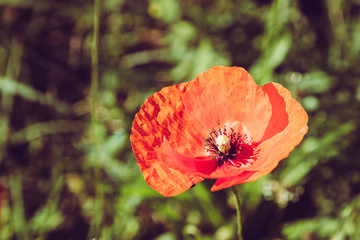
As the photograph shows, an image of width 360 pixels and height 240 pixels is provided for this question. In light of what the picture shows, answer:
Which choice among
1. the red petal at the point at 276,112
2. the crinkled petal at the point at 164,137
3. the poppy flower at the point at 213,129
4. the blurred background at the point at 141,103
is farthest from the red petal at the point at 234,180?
the blurred background at the point at 141,103

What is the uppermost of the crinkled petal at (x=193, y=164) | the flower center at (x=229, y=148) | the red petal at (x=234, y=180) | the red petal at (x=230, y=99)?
the red petal at (x=230, y=99)

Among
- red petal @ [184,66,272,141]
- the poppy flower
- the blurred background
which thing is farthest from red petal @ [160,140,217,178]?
the blurred background

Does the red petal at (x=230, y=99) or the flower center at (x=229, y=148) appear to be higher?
the red petal at (x=230, y=99)

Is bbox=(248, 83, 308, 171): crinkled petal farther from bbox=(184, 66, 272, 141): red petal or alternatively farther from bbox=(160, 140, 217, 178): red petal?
bbox=(160, 140, 217, 178): red petal

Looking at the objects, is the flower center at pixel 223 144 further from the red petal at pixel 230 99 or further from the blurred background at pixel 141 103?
the blurred background at pixel 141 103

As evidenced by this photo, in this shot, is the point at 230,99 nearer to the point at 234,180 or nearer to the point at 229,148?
the point at 229,148

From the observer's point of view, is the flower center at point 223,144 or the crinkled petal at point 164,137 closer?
the crinkled petal at point 164,137

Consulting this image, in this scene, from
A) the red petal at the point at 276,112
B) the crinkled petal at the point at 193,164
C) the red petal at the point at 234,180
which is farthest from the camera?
the red petal at the point at 276,112

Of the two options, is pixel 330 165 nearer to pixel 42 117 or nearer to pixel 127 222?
pixel 127 222

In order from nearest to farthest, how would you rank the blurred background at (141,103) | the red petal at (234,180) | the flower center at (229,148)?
1. the red petal at (234,180)
2. the flower center at (229,148)
3. the blurred background at (141,103)
